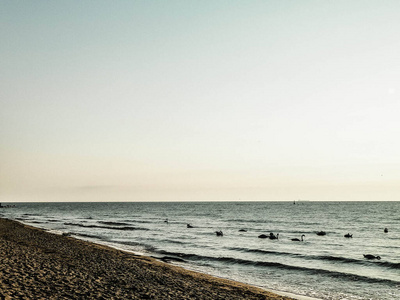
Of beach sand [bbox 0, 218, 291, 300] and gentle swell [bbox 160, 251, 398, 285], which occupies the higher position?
beach sand [bbox 0, 218, 291, 300]

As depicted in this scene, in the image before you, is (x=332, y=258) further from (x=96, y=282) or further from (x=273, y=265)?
(x=96, y=282)

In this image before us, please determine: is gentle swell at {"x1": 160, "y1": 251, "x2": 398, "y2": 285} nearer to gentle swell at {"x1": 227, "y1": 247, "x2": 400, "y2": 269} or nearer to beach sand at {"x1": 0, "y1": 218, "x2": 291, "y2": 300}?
gentle swell at {"x1": 227, "y1": 247, "x2": 400, "y2": 269}

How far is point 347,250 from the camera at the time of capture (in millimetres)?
36562

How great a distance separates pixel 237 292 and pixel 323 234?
127 ft

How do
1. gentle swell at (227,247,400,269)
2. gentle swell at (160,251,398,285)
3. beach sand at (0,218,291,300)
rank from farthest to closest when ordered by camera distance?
gentle swell at (227,247,400,269), gentle swell at (160,251,398,285), beach sand at (0,218,291,300)

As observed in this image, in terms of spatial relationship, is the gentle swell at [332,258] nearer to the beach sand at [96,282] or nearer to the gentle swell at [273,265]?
the gentle swell at [273,265]

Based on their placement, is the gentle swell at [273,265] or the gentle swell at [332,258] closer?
the gentle swell at [273,265]

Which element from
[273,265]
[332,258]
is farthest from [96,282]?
[332,258]

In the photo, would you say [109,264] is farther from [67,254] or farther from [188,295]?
[188,295]

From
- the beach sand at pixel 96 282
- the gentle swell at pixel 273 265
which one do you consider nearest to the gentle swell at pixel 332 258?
the gentle swell at pixel 273 265

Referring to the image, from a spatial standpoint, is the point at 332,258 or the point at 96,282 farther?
the point at 332,258

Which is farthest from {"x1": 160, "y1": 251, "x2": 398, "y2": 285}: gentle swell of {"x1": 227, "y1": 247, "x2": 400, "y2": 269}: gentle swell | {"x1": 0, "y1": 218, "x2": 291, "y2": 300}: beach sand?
{"x1": 0, "y1": 218, "x2": 291, "y2": 300}: beach sand

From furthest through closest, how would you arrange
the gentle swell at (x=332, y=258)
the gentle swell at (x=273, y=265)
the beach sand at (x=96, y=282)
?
the gentle swell at (x=332, y=258) → the gentle swell at (x=273, y=265) → the beach sand at (x=96, y=282)

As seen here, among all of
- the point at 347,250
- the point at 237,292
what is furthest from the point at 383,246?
the point at 237,292
